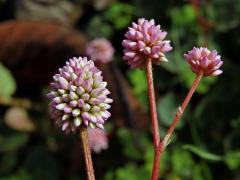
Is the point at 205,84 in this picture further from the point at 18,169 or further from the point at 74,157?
the point at 18,169

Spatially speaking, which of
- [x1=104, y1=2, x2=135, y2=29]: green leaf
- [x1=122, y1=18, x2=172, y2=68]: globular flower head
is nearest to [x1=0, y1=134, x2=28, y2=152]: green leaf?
[x1=104, y1=2, x2=135, y2=29]: green leaf

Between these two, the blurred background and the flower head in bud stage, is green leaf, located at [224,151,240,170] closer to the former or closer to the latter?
the blurred background

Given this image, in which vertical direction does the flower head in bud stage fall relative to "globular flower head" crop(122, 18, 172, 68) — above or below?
below

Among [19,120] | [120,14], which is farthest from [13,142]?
[120,14]

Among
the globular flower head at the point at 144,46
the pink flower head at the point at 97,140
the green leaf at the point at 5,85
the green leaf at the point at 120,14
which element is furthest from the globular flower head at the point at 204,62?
the green leaf at the point at 120,14

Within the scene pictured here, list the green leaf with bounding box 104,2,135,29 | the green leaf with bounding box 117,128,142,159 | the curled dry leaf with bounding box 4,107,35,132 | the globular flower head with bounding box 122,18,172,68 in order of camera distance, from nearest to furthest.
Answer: the globular flower head with bounding box 122,18,172,68
the green leaf with bounding box 117,128,142,159
the curled dry leaf with bounding box 4,107,35,132
the green leaf with bounding box 104,2,135,29

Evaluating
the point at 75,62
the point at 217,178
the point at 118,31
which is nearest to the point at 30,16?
the point at 118,31

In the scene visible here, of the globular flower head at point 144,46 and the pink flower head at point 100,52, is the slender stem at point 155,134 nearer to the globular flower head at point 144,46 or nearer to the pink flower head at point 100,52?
the globular flower head at point 144,46
